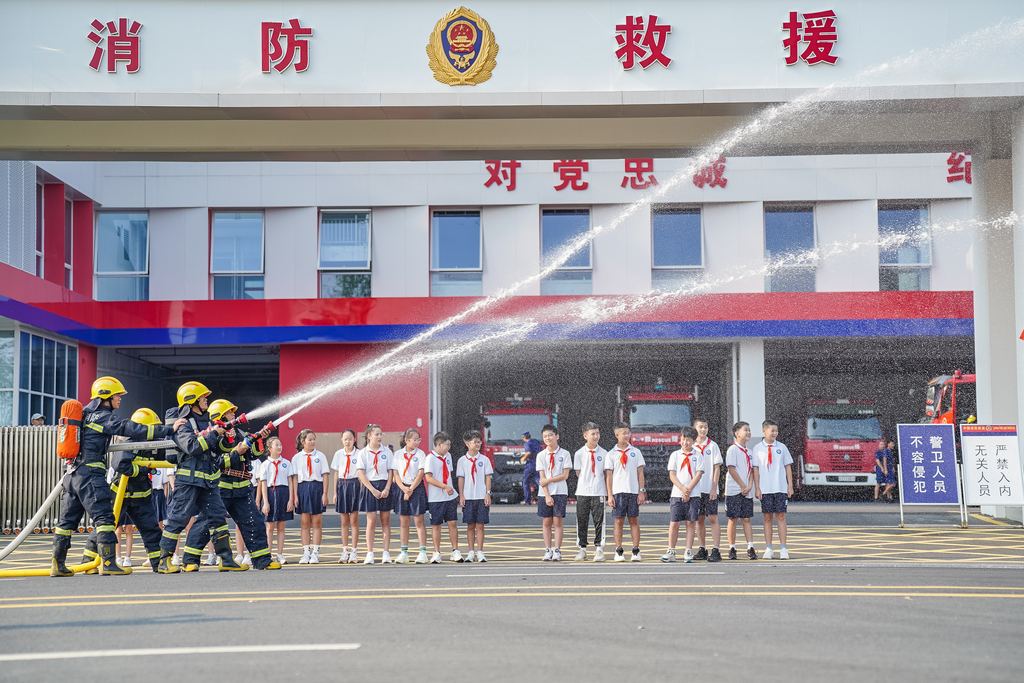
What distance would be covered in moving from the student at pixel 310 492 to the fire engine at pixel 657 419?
11191 mm

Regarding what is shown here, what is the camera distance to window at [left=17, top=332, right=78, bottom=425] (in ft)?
71.7

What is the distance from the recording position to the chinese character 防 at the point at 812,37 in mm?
14852

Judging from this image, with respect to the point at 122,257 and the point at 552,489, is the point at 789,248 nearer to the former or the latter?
the point at 552,489

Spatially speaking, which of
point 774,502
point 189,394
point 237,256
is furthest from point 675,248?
point 189,394

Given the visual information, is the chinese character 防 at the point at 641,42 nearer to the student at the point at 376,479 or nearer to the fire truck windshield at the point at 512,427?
the student at the point at 376,479

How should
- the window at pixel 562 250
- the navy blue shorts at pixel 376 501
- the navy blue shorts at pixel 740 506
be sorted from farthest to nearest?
the window at pixel 562 250 < the navy blue shorts at pixel 376 501 < the navy blue shorts at pixel 740 506

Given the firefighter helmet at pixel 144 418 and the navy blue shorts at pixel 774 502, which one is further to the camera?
the navy blue shorts at pixel 774 502

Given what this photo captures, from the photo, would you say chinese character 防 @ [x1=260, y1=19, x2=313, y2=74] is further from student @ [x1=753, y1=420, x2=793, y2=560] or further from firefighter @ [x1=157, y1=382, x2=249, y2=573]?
student @ [x1=753, y1=420, x2=793, y2=560]

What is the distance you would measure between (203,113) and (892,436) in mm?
19006

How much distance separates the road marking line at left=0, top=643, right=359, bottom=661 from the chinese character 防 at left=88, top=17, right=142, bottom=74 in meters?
10.8

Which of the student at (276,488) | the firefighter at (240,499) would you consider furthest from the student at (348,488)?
the firefighter at (240,499)

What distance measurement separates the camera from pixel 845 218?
1035 inches

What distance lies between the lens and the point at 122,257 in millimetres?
26469

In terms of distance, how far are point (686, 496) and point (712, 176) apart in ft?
50.8
